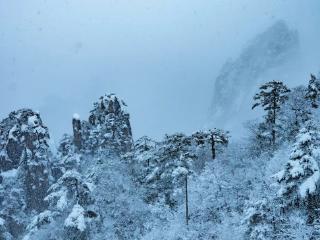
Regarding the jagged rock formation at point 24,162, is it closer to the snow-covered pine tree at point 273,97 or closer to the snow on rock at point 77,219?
the snow on rock at point 77,219

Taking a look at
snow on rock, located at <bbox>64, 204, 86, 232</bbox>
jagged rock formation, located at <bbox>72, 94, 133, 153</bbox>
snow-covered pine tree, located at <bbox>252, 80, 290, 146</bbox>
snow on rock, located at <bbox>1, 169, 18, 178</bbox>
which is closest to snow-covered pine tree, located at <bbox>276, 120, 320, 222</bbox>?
snow on rock, located at <bbox>64, 204, 86, 232</bbox>

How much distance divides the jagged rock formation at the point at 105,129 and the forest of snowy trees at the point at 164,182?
0.15m

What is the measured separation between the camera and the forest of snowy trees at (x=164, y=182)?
26984 millimetres

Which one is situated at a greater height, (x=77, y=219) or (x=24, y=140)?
(x=24, y=140)

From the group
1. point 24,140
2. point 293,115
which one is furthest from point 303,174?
point 24,140

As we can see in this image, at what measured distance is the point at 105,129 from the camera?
59.6 metres

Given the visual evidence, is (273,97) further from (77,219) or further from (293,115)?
(77,219)

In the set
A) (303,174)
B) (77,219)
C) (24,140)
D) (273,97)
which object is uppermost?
(24,140)

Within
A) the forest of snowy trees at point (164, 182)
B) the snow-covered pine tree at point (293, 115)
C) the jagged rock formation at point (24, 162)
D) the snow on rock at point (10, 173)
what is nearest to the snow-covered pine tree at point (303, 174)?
the forest of snowy trees at point (164, 182)

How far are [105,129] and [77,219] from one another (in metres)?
27.1

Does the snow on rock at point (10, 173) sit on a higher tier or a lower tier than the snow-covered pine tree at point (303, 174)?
higher

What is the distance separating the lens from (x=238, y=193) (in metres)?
43.6

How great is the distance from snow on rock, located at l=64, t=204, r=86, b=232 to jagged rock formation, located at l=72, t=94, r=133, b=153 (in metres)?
21.8

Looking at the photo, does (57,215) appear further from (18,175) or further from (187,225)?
(18,175)
